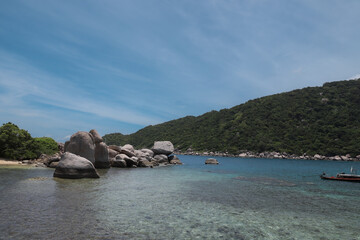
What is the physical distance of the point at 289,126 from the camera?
4478 inches

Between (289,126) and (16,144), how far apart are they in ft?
360

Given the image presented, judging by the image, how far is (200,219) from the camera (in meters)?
10.7

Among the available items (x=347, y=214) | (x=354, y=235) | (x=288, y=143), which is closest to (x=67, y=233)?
(x=354, y=235)

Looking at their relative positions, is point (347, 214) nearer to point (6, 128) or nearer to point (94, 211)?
point (94, 211)

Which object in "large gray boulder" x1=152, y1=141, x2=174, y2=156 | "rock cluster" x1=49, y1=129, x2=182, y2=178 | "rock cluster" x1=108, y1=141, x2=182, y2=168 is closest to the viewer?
"rock cluster" x1=49, y1=129, x2=182, y2=178

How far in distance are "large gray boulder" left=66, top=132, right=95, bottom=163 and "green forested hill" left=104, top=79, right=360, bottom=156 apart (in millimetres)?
94657

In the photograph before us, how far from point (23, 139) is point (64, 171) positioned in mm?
19403

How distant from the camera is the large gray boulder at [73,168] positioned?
2109 centimetres

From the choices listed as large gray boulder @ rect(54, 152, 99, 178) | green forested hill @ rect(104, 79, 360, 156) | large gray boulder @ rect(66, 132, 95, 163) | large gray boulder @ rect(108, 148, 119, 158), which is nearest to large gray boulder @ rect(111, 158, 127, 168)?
large gray boulder @ rect(108, 148, 119, 158)

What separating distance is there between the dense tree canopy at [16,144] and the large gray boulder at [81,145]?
12523 mm

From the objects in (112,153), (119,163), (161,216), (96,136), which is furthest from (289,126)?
(161,216)

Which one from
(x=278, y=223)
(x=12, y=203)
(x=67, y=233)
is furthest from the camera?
(x=12, y=203)

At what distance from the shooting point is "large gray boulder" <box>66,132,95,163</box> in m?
27.4

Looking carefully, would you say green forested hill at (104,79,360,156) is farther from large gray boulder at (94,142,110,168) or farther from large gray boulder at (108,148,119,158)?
large gray boulder at (94,142,110,168)
